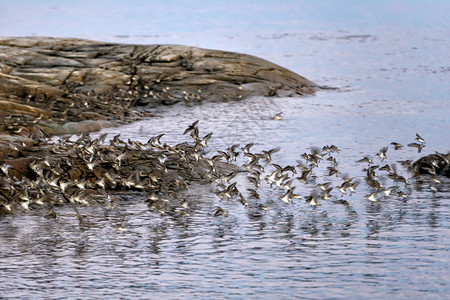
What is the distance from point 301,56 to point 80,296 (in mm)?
49422

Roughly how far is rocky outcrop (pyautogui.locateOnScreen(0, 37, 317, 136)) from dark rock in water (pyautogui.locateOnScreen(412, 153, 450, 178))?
44.3 ft

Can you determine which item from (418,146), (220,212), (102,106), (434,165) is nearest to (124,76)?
(102,106)

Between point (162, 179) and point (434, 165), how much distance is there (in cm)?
783

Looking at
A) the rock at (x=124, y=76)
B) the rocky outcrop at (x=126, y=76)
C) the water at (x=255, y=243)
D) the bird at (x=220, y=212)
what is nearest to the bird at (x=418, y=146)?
the water at (x=255, y=243)

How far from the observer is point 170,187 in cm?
2250

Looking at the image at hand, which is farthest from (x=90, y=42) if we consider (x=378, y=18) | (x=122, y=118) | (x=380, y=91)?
(x=378, y=18)

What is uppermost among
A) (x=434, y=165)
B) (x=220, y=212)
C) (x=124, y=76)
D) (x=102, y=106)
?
(x=124, y=76)

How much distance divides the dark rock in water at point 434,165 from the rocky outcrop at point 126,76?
13.5 metres

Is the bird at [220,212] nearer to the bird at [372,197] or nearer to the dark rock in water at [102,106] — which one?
the dark rock in water at [102,106]

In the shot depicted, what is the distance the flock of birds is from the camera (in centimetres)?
2072

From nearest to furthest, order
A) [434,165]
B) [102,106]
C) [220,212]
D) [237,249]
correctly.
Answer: [237,249] → [220,212] → [434,165] → [102,106]

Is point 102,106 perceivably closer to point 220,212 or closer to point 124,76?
point 124,76

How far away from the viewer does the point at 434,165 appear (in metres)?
24.5

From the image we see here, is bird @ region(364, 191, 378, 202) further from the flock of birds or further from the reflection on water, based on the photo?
the reflection on water
